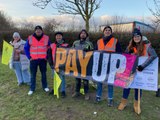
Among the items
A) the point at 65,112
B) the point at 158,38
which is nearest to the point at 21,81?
the point at 65,112

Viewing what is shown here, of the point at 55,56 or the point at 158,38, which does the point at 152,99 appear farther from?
the point at 158,38

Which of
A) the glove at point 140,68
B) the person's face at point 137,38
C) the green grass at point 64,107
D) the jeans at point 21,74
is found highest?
the person's face at point 137,38

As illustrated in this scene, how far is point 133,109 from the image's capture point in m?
6.88

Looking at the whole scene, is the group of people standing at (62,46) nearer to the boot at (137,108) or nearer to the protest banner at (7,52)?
the boot at (137,108)

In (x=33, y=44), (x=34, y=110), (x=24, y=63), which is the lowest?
(x=34, y=110)

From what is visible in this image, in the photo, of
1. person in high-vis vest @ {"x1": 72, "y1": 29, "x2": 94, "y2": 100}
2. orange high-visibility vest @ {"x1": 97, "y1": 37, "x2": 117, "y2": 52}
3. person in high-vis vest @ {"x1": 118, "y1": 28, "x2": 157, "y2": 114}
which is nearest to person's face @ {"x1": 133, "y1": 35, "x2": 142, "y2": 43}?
person in high-vis vest @ {"x1": 118, "y1": 28, "x2": 157, "y2": 114}

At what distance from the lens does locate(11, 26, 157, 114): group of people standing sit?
6398 mm

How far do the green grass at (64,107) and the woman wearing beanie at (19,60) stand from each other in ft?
1.85

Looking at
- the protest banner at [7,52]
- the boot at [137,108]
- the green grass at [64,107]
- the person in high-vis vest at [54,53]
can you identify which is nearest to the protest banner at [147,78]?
the boot at [137,108]

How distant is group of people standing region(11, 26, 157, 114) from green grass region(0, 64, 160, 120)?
0.77ft

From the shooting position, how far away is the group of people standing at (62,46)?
6.40 m

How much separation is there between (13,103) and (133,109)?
11.3 ft

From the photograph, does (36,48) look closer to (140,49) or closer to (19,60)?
(19,60)

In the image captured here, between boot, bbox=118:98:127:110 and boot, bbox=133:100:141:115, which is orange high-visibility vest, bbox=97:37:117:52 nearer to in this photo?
boot, bbox=118:98:127:110
